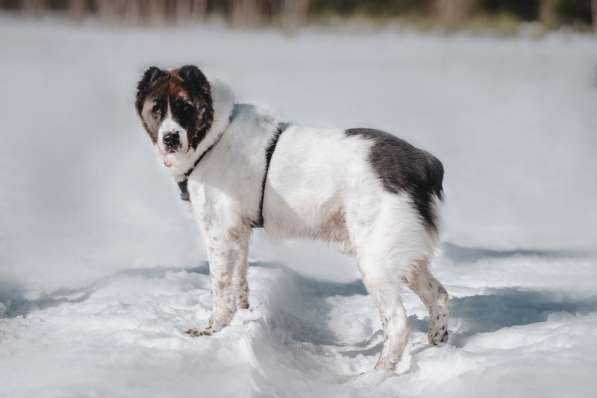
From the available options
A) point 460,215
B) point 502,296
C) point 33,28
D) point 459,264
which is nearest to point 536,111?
point 460,215

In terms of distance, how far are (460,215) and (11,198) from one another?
18.7ft

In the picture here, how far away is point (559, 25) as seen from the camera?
106ft

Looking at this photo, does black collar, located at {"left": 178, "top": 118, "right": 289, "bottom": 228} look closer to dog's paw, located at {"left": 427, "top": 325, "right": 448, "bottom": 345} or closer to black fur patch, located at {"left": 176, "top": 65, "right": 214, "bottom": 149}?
black fur patch, located at {"left": 176, "top": 65, "right": 214, "bottom": 149}

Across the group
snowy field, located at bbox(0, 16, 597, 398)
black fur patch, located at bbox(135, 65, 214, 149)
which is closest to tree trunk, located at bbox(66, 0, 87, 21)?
snowy field, located at bbox(0, 16, 597, 398)

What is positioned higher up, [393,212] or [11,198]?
[393,212]

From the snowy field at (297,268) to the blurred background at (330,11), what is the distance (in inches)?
494

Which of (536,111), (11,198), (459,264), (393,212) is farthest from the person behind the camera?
(536,111)

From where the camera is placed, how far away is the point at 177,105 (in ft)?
17.3

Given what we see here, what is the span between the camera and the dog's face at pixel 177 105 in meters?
5.26

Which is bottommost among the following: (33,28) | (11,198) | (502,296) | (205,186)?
(33,28)

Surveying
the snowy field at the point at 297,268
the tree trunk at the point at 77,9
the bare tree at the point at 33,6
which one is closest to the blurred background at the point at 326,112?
the snowy field at the point at 297,268

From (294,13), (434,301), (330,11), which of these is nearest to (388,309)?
(434,301)

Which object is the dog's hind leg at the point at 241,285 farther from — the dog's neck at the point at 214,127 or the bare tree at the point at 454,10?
the bare tree at the point at 454,10

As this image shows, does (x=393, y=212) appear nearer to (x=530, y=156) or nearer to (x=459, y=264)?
(x=459, y=264)
